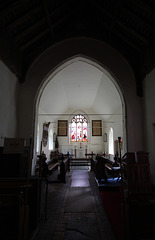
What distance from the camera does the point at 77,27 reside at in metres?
6.77

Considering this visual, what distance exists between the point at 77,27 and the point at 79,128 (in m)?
9.54

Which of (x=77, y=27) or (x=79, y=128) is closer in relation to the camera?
(x=77, y=27)

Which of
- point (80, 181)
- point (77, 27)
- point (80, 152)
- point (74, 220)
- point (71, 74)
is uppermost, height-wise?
point (77, 27)

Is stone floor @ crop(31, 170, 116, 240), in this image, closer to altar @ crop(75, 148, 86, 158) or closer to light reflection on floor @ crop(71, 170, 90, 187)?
light reflection on floor @ crop(71, 170, 90, 187)

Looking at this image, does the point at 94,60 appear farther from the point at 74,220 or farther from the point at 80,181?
the point at 74,220

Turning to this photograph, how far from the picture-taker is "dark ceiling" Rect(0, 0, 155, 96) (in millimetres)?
4750

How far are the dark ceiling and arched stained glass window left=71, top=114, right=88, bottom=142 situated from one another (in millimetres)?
9072

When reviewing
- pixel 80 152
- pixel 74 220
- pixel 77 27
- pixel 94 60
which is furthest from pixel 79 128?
pixel 74 220

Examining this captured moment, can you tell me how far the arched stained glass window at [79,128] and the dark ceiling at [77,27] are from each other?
907cm

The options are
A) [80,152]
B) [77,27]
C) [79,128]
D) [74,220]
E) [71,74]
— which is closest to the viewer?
[74,220]

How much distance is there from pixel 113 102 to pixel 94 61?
3658 mm

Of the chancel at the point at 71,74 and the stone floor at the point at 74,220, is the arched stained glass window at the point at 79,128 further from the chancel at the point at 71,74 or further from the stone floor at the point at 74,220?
the stone floor at the point at 74,220

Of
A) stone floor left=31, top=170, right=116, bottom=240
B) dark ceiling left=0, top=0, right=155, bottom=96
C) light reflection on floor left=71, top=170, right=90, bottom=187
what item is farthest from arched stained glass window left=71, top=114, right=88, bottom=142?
stone floor left=31, top=170, right=116, bottom=240

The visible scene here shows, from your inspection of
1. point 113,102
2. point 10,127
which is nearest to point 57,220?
point 10,127
